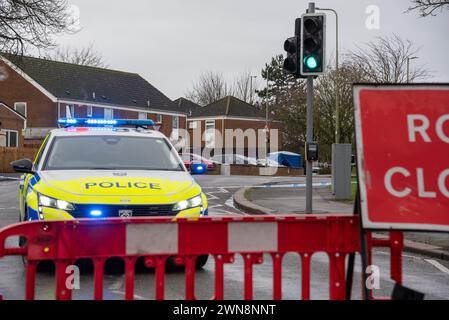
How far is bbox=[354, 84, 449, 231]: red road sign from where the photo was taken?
456 centimetres

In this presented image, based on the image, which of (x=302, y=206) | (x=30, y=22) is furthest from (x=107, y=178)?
(x=30, y=22)

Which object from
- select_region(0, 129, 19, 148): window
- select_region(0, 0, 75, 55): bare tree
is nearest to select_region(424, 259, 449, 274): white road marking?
select_region(0, 0, 75, 55): bare tree

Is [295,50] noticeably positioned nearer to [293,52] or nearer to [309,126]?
[293,52]

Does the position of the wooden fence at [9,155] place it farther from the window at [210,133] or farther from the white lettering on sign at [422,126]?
the white lettering on sign at [422,126]

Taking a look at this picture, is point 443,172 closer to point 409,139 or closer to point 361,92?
point 409,139

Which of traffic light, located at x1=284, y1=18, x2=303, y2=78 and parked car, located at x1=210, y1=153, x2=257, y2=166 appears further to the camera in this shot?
parked car, located at x1=210, y1=153, x2=257, y2=166

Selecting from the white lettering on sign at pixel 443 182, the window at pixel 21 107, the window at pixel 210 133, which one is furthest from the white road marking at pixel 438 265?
the window at pixel 210 133

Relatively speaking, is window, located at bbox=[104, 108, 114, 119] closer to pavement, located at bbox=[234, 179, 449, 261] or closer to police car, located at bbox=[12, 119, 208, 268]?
pavement, located at bbox=[234, 179, 449, 261]

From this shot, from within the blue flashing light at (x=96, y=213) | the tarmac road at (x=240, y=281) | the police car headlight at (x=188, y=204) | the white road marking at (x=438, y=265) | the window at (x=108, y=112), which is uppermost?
the window at (x=108, y=112)

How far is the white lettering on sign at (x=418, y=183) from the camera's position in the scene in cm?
458

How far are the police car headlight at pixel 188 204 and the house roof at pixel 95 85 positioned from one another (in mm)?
54208

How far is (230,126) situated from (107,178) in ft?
241

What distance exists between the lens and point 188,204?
782 centimetres

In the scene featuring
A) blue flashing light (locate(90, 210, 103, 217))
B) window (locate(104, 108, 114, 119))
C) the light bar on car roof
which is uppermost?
window (locate(104, 108, 114, 119))
